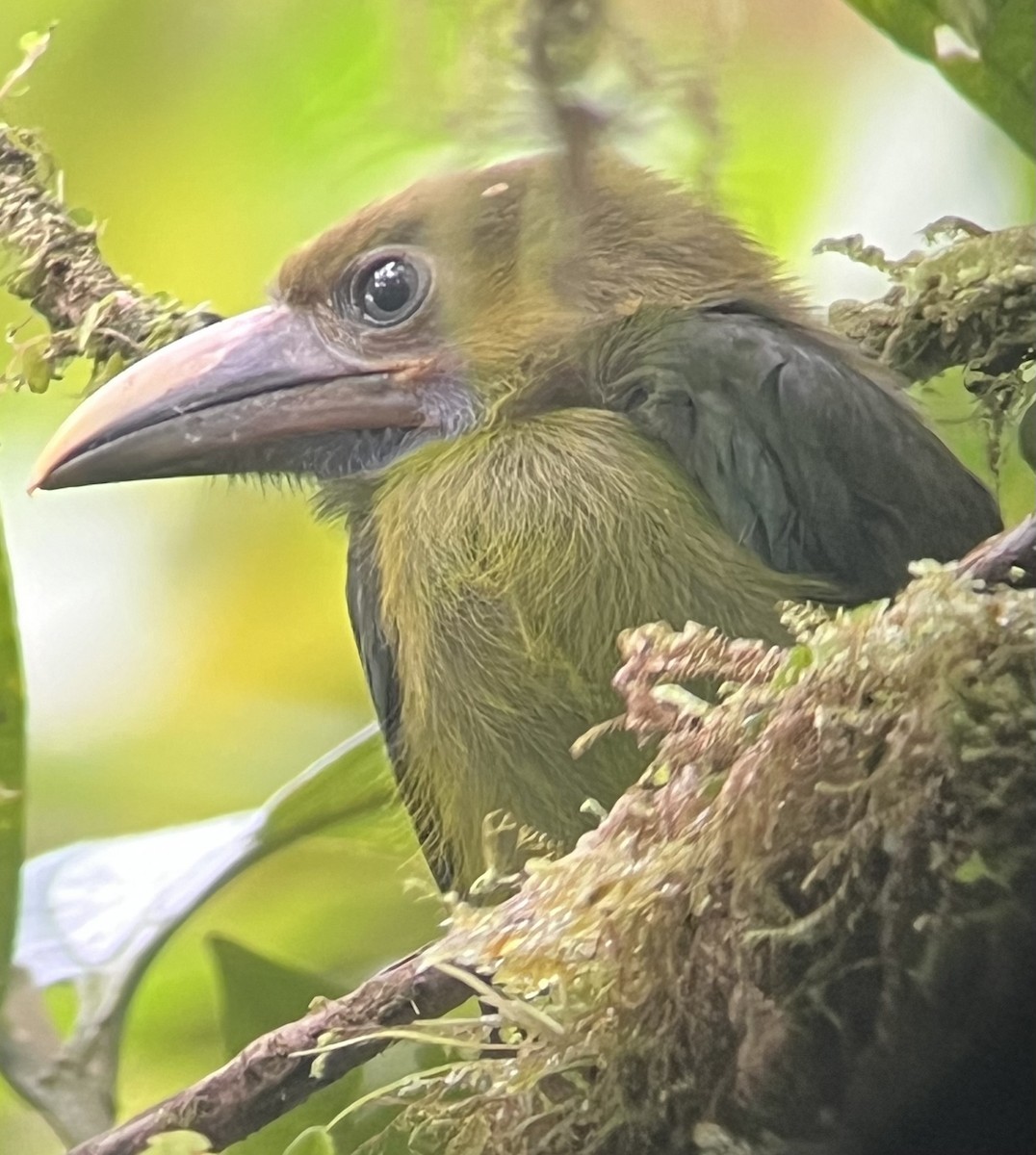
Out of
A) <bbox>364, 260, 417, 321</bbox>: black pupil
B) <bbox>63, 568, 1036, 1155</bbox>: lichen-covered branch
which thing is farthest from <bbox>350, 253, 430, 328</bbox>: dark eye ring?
<bbox>63, 568, 1036, 1155</bbox>: lichen-covered branch

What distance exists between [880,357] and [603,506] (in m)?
0.20

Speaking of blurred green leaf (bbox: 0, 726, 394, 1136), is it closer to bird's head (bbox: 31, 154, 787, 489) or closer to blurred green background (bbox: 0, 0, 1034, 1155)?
blurred green background (bbox: 0, 0, 1034, 1155)

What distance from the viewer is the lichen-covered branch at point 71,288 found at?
2.34ft

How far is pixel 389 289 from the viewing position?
2.38 feet

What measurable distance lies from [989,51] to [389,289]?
0.42 metres

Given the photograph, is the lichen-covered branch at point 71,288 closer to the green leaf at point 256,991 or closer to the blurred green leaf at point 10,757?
the blurred green leaf at point 10,757

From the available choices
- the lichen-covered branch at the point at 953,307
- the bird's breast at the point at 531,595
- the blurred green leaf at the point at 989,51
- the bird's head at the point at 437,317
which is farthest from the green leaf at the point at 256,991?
the blurred green leaf at the point at 989,51

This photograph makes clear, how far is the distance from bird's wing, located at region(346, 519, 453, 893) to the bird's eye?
134 millimetres

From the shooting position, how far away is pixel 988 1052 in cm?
70

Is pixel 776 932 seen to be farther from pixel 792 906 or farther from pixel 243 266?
pixel 243 266

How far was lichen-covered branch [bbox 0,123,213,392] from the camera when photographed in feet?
2.34

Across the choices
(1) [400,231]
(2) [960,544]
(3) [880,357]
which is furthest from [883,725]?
(1) [400,231]

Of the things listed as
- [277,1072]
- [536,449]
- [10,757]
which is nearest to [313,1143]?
[277,1072]

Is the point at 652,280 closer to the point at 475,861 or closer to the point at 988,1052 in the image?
the point at 475,861
